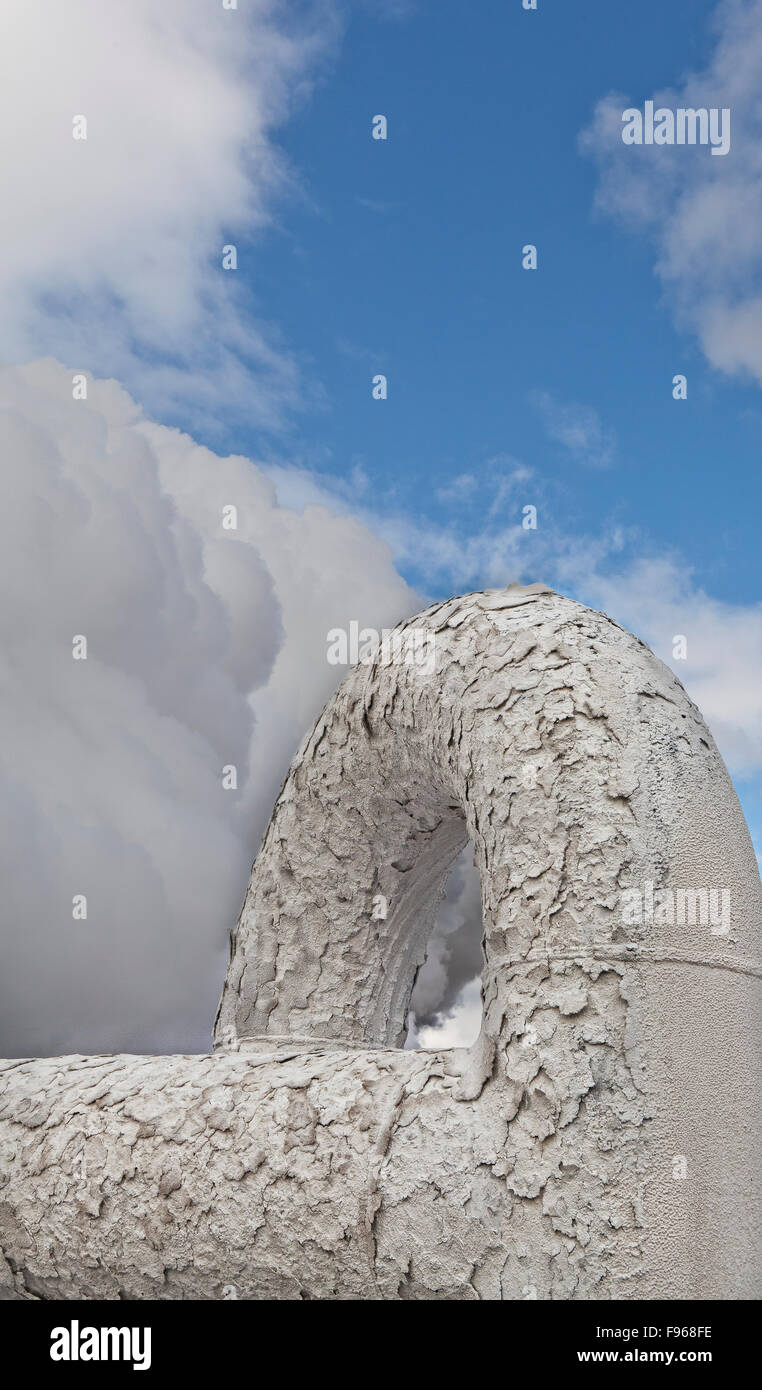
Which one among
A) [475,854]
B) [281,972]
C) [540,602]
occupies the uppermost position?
[540,602]

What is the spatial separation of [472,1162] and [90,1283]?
3.07ft

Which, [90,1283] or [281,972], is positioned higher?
[281,972]

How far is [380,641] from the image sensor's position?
268 centimetres

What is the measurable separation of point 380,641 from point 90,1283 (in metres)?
1.58

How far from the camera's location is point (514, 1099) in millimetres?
1806

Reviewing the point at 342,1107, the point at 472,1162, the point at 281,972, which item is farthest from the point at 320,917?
the point at 472,1162

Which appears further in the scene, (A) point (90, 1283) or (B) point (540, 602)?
(B) point (540, 602)

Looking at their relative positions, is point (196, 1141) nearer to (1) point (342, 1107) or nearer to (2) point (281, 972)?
(1) point (342, 1107)

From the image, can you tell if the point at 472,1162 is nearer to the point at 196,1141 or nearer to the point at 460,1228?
the point at 460,1228

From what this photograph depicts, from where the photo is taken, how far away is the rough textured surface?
1.75 m

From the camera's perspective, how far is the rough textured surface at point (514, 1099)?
1746 millimetres

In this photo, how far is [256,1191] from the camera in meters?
1.93
